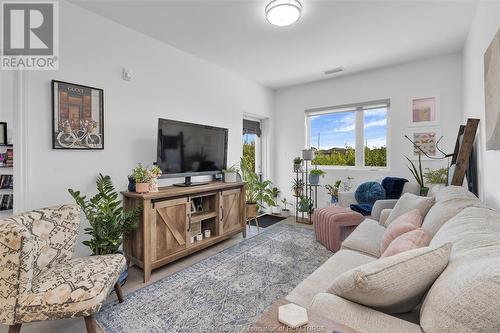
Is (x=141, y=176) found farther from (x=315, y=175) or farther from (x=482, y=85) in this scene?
(x=482, y=85)

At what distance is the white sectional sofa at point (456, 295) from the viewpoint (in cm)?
69

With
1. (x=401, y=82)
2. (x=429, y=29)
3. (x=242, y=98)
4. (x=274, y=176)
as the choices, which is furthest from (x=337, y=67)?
(x=274, y=176)

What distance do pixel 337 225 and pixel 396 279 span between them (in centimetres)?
202

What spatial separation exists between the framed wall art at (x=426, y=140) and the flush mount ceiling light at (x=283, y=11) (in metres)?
2.68

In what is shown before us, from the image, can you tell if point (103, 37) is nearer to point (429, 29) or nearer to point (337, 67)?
point (337, 67)

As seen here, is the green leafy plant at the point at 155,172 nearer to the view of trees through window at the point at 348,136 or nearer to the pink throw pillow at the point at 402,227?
the pink throw pillow at the point at 402,227

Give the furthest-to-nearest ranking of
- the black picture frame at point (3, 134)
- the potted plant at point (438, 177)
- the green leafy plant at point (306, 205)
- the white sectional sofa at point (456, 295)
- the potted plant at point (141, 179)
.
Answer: the green leafy plant at point (306, 205)
the black picture frame at point (3, 134)
the potted plant at point (438, 177)
the potted plant at point (141, 179)
the white sectional sofa at point (456, 295)

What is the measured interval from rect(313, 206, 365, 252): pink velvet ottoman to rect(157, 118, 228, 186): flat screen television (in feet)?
5.28

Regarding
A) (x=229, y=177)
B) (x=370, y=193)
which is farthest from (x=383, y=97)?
(x=229, y=177)

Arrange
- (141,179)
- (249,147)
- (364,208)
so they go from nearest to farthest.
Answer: (141,179) → (364,208) → (249,147)

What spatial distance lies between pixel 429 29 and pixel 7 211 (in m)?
6.51

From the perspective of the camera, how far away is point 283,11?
7.15 ft
